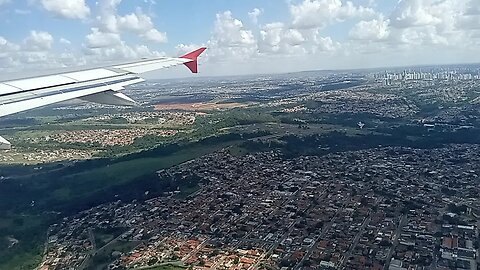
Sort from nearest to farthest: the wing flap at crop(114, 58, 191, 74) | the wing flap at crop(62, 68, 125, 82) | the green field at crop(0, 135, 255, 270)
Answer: the wing flap at crop(62, 68, 125, 82), the wing flap at crop(114, 58, 191, 74), the green field at crop(0, 135, 255, 270)

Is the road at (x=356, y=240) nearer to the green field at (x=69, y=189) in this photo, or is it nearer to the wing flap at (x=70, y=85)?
the wing flap at (x=70, y=85)

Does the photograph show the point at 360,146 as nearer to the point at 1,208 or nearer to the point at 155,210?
the point at 155,210

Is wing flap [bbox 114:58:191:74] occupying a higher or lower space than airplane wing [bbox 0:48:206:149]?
higher

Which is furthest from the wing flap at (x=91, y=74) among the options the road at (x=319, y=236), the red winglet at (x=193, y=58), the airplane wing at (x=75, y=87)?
the road at (x=319, y=236)

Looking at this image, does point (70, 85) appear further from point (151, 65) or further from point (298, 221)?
point (298, 221)

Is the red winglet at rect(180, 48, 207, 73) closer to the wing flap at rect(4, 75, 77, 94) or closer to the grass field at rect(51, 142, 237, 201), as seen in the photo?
the wing flap at rect(4, 75, 77, 94)

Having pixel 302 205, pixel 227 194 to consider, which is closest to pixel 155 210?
pixel 227 194

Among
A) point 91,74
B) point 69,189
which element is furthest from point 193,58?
point 69,189

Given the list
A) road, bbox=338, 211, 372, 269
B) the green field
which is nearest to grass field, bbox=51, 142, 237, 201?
the green field

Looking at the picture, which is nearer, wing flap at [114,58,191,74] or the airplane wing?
the airplane wing
